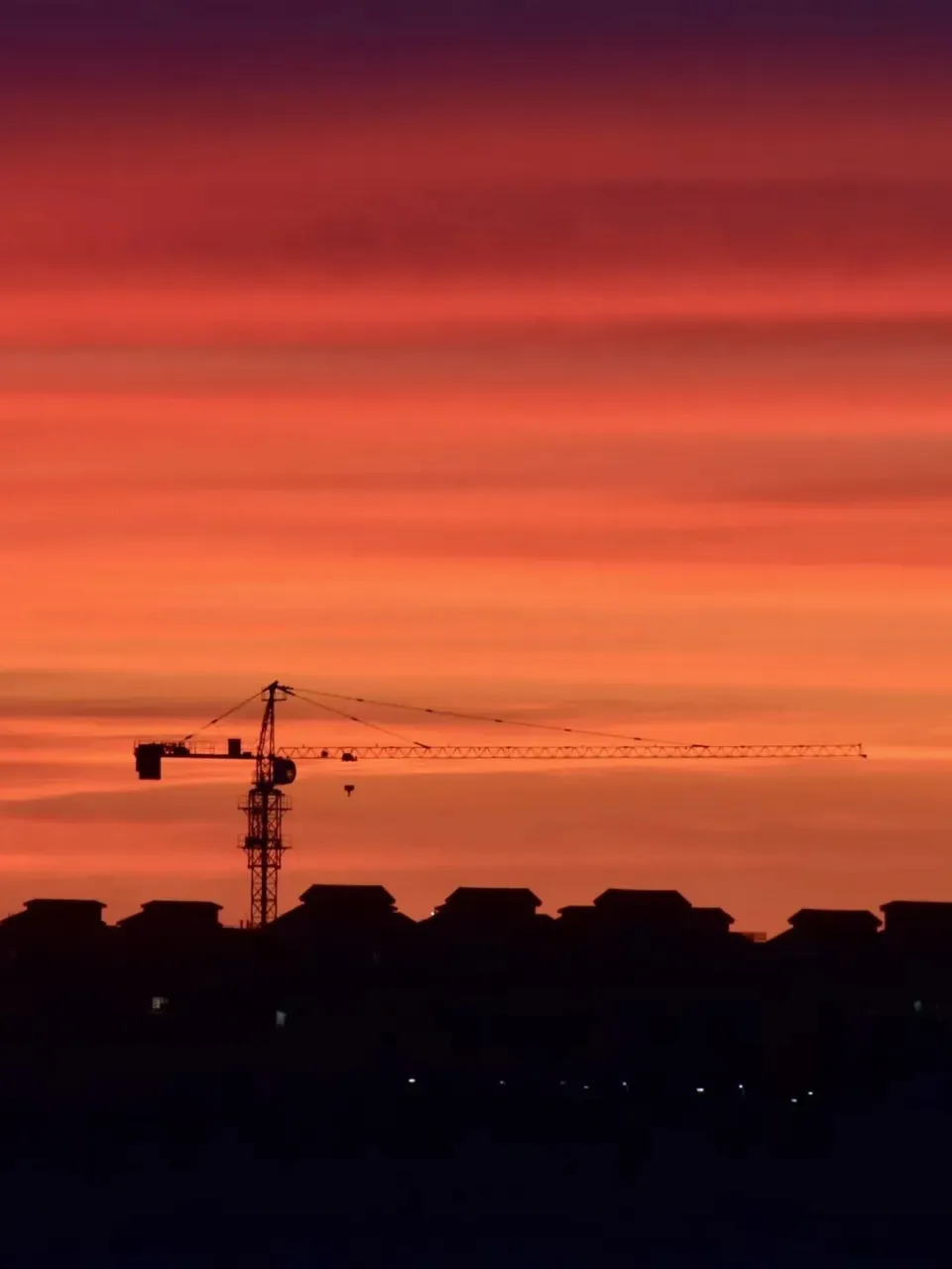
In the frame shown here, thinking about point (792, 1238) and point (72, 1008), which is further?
point (72, 1008)

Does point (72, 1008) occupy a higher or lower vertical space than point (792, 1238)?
higher

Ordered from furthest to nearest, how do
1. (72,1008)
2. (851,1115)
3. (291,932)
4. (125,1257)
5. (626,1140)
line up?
(291,932) < (72,1008) < (851,1115) < (626,1140) < (125,1257)

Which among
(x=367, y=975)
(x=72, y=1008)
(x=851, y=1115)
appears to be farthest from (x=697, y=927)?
(x=851, y=1115)

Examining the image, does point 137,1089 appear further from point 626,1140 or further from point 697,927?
point 697,927

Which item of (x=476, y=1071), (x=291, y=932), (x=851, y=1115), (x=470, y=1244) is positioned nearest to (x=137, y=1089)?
(x=476, y=1071)

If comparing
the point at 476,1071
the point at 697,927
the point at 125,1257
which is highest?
the point at 697,927

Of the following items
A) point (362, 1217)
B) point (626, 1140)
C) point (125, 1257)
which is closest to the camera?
point (125, 1257)
